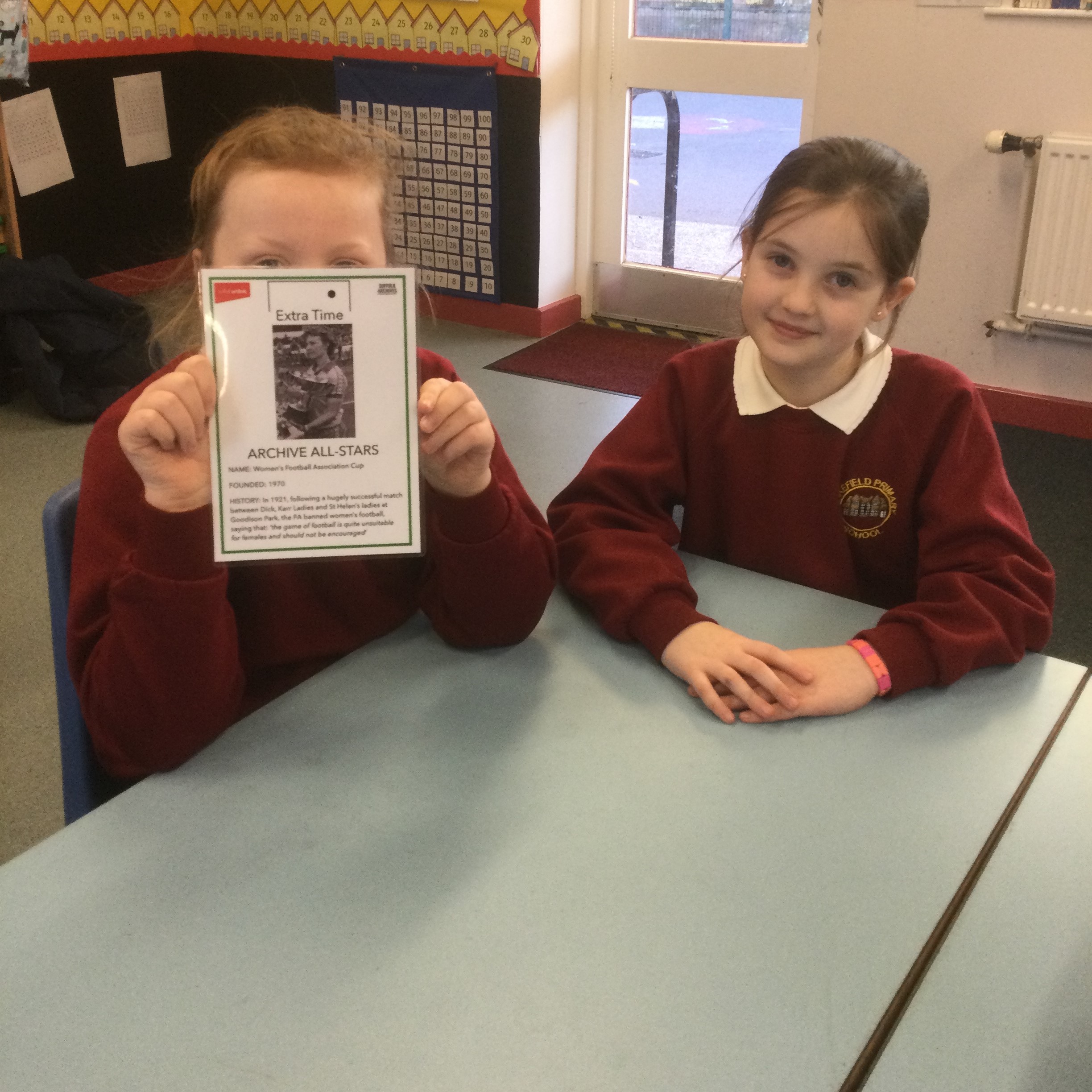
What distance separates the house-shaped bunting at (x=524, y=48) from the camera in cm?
348

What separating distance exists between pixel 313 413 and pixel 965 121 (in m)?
2.78

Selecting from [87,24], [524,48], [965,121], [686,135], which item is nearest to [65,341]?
[87,24]

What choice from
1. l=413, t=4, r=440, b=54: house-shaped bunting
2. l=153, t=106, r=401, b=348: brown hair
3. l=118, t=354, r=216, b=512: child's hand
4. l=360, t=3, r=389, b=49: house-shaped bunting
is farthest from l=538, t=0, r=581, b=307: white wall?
l=118, t=354, r=216, b=512: child's hand

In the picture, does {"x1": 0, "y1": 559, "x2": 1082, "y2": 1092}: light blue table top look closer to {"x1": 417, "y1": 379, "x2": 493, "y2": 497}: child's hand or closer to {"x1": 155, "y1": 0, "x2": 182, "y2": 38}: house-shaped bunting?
{"x1": 417, "y1": 379, "x2": 493, "y2": 497}: child's hand

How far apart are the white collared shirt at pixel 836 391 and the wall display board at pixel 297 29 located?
2608mm

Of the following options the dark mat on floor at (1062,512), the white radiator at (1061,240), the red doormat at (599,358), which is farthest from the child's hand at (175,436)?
the white radiator at (1061,240)

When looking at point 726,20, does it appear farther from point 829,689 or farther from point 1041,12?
point 829,689

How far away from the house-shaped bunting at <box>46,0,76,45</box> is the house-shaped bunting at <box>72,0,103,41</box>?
A: 18 millimetres

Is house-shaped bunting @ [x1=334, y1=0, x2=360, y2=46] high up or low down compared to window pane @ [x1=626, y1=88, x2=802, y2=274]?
up

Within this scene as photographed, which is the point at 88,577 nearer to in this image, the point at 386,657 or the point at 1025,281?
the point at 386,657

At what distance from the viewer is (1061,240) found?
9.54ft

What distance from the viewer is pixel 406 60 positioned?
3750 millimetres

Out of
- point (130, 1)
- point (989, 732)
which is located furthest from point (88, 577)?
point (130, 1)

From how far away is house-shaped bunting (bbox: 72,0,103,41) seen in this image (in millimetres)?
3758
